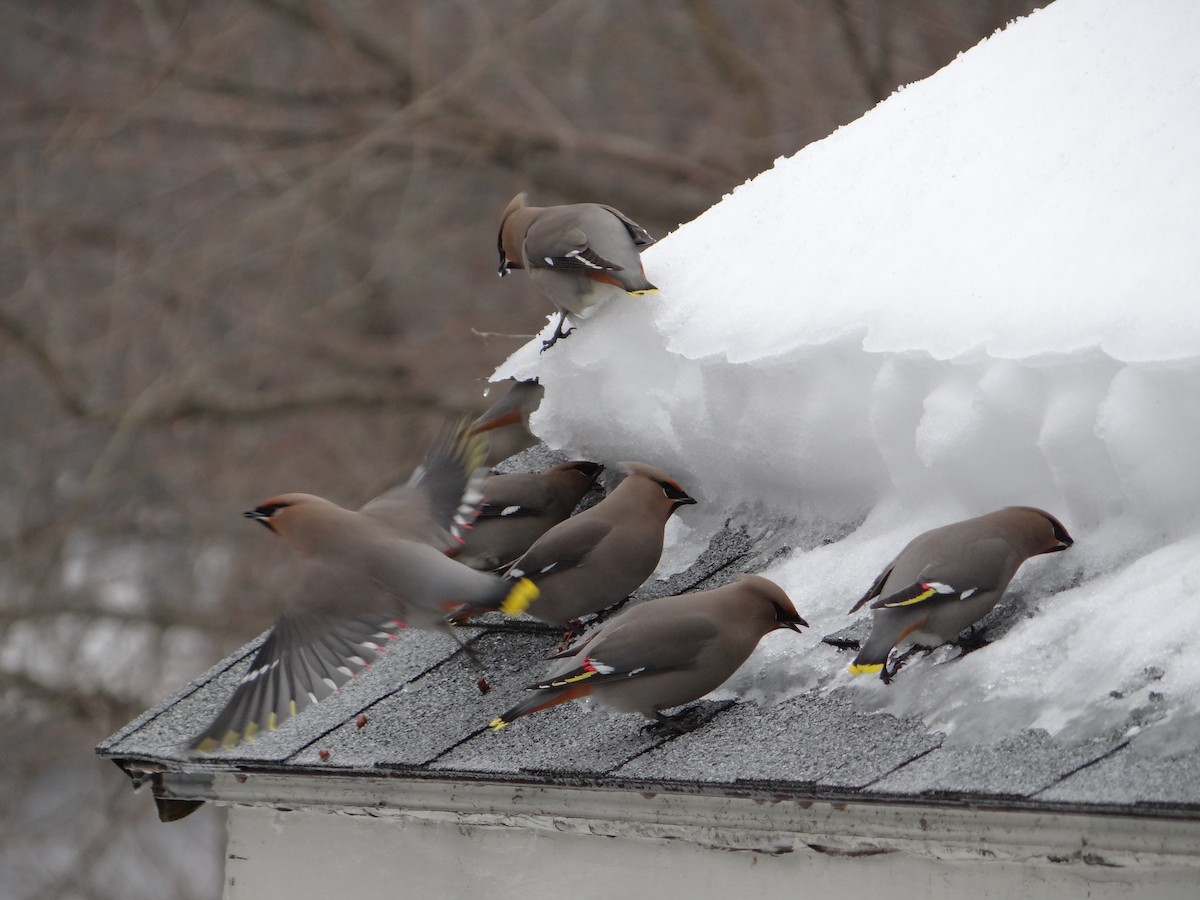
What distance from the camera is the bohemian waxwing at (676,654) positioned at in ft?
10.6

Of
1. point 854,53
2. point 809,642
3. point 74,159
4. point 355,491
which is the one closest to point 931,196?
point 809,642

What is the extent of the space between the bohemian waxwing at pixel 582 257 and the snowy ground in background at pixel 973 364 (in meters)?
0.09

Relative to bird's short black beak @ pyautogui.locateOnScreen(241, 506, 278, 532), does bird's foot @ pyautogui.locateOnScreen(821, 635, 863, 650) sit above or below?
below

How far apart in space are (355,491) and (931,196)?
31.4 ft

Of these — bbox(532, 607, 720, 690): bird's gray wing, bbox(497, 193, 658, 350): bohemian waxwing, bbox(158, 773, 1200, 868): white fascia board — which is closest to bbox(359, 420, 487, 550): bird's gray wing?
bbox(497, 193, 658, 350): bohemian waxwing

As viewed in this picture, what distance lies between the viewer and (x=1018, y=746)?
2.59 meters

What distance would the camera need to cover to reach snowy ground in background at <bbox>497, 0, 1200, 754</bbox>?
9.20 ft

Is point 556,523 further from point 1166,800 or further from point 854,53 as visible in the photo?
point 854,53

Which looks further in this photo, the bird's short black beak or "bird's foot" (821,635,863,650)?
the bird's short black beak

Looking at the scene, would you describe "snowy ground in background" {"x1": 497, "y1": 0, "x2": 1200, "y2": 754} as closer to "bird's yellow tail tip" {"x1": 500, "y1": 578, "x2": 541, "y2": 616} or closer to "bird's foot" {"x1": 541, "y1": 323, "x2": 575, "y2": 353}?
"bird's foot" {"x1": 541, "y1": 323, "x2": 575, "y2": 353}

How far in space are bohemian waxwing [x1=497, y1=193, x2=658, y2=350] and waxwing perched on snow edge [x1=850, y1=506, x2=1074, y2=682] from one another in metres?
1.49

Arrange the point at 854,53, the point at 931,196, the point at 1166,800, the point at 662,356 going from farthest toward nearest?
the point at 854,53 → the point at 662,356 → the point at 931,196 → the point at 1166,800

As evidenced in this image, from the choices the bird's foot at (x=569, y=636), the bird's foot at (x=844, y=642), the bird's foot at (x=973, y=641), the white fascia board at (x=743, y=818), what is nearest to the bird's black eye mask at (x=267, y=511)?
A: the white fascia board at (x=743, y=818)

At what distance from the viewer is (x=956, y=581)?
2.90m
